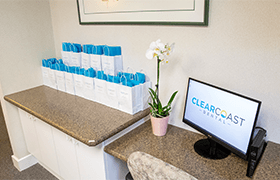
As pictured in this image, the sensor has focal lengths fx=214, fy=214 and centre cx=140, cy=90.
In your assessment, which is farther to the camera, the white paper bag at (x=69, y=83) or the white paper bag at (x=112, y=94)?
the white paper bag at (x=69, y=83)

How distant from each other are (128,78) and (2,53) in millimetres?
1252

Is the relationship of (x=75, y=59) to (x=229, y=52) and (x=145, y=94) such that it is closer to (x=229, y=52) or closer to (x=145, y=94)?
(x=145, y=94)

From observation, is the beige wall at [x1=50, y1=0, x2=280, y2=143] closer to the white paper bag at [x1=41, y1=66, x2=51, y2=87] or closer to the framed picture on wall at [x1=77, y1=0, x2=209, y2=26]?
the framed picture on wall at [x1=77, y1=0, x2=209, y2=26]

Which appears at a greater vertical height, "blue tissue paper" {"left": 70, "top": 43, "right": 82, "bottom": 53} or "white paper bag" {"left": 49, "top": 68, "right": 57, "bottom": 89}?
"blue tissue paper" {"left": 70, "top": 43, "right": 82, "bottom": 53}

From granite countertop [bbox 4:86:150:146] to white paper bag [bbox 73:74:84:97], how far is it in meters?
0.05

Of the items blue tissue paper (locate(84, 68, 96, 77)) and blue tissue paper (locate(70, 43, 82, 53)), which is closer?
blue tissue paper (locate(84, 68, 96, 77))

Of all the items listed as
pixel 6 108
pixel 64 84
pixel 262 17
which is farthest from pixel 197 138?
pixel 6 108

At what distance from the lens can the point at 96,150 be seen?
1.44m

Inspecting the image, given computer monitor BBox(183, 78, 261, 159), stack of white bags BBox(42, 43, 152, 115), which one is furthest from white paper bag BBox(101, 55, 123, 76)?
computer monitor BBox(183, 78, 261, 159)

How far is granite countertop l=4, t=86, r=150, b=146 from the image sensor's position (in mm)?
1388

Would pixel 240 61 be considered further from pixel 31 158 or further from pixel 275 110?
pixel 31 158

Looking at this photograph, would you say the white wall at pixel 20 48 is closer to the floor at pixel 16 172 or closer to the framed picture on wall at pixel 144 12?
the floor at pixel 16 172

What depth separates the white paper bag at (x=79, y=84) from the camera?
6.24 feet

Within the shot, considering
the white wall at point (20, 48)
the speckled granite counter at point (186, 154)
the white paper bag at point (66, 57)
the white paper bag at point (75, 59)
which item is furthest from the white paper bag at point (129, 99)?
the white wall at point (20, 48)
